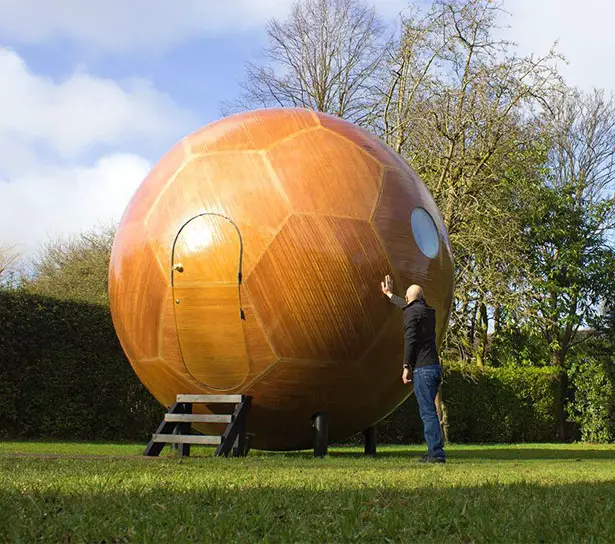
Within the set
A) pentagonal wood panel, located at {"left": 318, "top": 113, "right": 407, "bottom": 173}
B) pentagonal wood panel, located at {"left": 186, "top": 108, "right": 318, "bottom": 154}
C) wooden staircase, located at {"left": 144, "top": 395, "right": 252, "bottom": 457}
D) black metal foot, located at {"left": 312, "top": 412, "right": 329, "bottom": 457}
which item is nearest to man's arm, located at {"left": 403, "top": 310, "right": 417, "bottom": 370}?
black metal foot, located at {"left": 312, "top": 412, "right": 329, "bottom": 457}

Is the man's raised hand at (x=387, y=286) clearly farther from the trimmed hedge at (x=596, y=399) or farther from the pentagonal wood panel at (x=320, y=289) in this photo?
the trimmed hedge at (x=596, y=399)

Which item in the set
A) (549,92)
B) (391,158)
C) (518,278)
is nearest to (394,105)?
(549,92)

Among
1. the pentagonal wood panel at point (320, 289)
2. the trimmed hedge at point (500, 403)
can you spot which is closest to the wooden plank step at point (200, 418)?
the pentagonal wood panel at point (320, 289)

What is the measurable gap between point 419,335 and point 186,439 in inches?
95.3

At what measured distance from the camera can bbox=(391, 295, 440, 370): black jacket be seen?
718cm

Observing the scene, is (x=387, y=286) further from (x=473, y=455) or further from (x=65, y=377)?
(x=65, y=377)

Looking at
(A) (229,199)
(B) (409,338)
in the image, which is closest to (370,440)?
(B) (409,338)

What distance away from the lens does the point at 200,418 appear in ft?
24.6

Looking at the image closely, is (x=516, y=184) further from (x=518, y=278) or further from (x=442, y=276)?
(x=442, y=276)

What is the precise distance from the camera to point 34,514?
337 cm

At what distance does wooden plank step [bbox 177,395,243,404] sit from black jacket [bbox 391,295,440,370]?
5.37ft

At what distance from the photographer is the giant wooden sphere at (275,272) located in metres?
7.27

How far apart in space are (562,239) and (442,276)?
1661cm

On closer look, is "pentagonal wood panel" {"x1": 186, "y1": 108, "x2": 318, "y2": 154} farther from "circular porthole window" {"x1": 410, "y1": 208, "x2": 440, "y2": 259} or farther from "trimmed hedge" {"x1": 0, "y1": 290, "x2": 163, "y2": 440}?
"trimmed hedge" {"x1": 0, "y1": 290, "x2": 163, "y2": 440}
